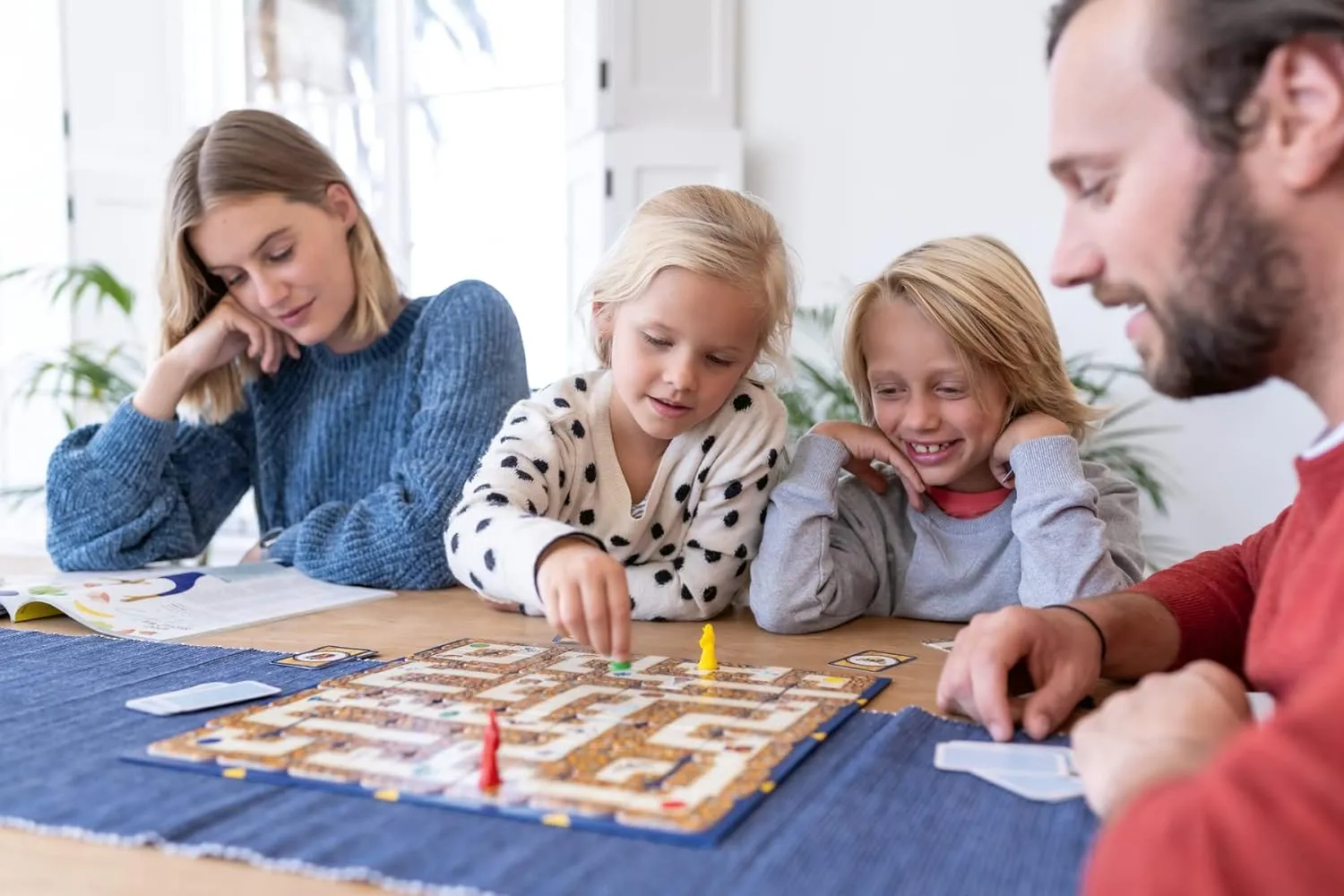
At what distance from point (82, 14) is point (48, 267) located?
998 mm

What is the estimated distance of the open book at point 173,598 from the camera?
4.50ft

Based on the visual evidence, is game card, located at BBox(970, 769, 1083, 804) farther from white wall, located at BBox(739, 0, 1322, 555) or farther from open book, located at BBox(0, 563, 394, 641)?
white wall, located at BBox(739, 0, 1322, 555)

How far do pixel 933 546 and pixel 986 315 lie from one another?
31 cm

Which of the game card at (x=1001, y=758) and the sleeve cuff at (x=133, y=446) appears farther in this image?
the sleeve cuff at (x=133, y=446)

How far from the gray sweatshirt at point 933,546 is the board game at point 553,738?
0.32 metres

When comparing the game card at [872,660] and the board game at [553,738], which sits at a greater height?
the board game at [553,738]

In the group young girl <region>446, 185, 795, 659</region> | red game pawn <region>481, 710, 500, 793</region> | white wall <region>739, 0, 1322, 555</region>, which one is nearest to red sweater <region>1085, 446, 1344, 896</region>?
red game pawn <region>481, 710, 500, 793</region>

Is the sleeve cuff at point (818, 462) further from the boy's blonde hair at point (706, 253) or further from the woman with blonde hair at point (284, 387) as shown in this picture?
the woman with blonde hair at point (284, 387)

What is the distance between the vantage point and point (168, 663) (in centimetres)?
116

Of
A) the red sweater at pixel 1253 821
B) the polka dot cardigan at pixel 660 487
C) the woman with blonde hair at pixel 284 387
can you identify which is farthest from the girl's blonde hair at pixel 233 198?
the red sweater at pixel 1253 821

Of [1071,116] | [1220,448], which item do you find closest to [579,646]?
[1071,116]

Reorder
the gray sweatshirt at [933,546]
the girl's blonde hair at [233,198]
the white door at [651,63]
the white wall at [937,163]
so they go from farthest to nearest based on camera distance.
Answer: the white door at [651,63]
the white wall at [937,163]
the girl's blonde hair at [233,198]
the gray sweatshirt at [933,546]

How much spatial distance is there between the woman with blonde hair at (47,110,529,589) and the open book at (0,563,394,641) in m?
0.08

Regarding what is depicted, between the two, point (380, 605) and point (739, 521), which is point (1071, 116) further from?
point (380, 605)
